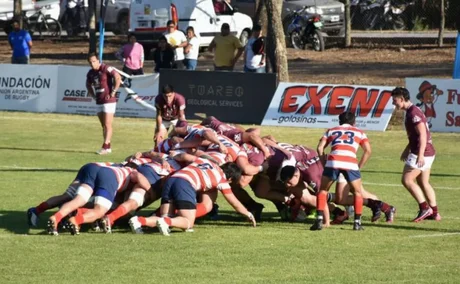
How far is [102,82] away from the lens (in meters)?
22.4

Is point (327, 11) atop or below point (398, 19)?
atop

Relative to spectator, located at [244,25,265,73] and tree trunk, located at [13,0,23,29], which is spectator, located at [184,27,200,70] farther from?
tree trunk, located at [13,0,23,29]

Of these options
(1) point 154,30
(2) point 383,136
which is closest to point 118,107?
(2) point 383,136

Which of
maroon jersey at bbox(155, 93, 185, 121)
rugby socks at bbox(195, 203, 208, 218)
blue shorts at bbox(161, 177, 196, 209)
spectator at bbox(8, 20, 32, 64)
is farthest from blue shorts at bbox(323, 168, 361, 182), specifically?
spectator at bbox(8, 20, 32, 64)

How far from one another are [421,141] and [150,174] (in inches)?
143

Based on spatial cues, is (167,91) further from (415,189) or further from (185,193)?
(185,193)

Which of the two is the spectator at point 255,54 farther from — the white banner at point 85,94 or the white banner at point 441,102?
the white banner at point 441,102

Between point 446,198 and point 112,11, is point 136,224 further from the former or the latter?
point 112,11

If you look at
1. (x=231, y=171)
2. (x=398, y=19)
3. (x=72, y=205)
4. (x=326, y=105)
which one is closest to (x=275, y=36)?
(x=326, y=105)

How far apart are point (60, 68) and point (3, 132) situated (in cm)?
443

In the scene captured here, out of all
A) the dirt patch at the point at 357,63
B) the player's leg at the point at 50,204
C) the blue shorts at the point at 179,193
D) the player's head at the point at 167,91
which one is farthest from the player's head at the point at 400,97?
the dirt patch at the point at 357,63

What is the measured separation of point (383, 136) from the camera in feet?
84.5

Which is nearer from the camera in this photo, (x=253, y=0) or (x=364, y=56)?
(x=364, y=56)

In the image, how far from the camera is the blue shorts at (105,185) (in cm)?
1354
